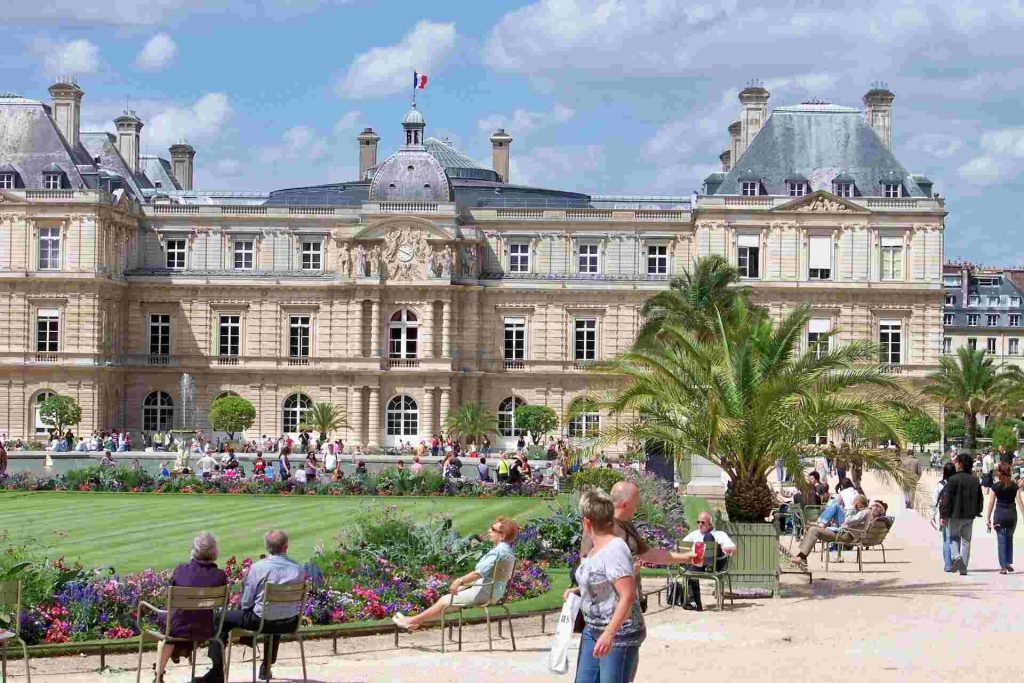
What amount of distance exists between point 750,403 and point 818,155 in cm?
4798

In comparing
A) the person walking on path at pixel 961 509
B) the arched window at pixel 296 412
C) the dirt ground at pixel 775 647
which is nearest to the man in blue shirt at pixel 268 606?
the dirt ground at pixel 775 647

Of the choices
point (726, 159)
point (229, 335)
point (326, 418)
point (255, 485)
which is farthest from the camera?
point (726, 159)

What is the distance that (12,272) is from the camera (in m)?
68.8

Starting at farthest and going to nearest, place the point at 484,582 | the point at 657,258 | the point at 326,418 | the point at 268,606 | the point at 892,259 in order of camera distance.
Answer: the point at 657,258, the point at 892,259, the point at 326,418, the point at 484,582, the point at 268,606

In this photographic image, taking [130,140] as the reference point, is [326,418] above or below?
below

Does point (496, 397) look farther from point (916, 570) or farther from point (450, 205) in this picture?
point (916, 570)

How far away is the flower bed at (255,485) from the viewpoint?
44.7 metres

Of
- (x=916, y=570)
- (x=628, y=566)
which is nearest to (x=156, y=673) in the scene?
(x=628, y=566)

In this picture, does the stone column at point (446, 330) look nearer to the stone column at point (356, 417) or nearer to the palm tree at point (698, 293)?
the stone column at point (356, 417)

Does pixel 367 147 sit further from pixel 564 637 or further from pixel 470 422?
pixel 564 637

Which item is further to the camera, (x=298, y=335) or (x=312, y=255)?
(x=312, y=255)

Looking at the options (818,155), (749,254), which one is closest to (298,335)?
(749,254)

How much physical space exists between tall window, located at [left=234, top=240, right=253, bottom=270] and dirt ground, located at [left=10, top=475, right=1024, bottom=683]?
168 feet

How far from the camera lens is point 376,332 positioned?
69438 mm
